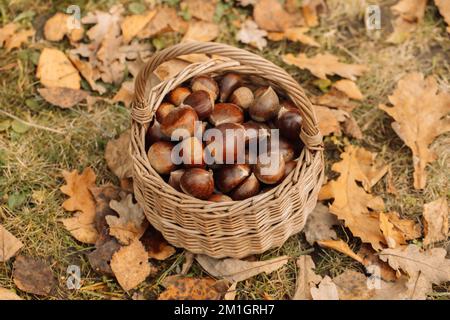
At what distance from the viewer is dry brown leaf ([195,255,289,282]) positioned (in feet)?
7.41

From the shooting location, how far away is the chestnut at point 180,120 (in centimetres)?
216

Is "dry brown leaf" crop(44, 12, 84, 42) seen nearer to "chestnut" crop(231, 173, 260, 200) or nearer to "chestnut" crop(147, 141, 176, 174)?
"chestnut" crop(147, 141, 176, 174)

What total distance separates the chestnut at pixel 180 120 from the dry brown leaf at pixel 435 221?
1043mm

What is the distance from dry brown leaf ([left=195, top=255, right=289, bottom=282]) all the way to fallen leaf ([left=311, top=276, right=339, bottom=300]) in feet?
0.60

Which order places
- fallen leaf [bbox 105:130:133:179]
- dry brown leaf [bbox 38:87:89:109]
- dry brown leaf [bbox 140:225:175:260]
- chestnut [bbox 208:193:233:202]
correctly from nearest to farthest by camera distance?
chestnut [bbox 208:193:233:202]
dry brown leaf [bbox 140:225:175:260]
fallen leaf [bbox 105:130:133:179]
dry brown leaf [bbox 38:87:89:109]

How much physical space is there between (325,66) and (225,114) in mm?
834

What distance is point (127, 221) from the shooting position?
2.39 metres

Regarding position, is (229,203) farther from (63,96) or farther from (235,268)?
(63,96)

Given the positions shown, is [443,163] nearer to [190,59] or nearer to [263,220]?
[263,220]

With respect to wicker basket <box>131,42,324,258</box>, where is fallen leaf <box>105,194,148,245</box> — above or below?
below

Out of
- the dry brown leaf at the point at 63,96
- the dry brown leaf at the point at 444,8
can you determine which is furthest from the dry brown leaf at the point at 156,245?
the dry brown leaf at the point at 444,8

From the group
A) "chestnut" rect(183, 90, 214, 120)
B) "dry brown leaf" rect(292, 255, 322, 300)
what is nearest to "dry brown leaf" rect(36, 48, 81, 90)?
"chestnut" rect(183, 90, 214, 120)

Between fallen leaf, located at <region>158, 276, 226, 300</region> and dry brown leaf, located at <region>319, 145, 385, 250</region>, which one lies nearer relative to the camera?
fallen leaf, located at <region>158, 276, 226, 300</region>
